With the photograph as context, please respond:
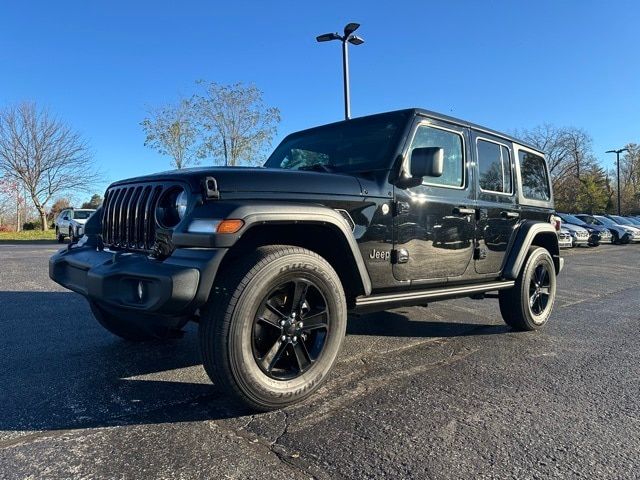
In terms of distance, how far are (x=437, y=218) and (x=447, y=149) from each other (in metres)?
0.68

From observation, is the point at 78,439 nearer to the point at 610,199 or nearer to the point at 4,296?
the point at 4,296

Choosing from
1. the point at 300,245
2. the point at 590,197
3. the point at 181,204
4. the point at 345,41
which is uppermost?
the point at 345,41

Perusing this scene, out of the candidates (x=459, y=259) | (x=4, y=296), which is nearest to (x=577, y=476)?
(x=459, y=259)

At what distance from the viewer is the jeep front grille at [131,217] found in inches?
115

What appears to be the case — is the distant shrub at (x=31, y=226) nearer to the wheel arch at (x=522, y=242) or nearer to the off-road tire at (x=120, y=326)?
the off-road tire at (x=120, y=326)

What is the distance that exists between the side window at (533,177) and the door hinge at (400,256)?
2.09 metres

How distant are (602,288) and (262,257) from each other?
782 cm

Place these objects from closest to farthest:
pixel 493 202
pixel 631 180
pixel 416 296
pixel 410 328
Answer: pixel 416 296 → pixel 493 202 → pixel 410 328 → pixel 631 180

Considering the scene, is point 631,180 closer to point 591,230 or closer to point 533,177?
point 591,230

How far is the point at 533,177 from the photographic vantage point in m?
5.25

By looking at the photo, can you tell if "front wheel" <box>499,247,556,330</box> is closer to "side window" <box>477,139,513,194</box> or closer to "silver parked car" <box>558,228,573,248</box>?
"side window" <box>477,139,513,194</box>

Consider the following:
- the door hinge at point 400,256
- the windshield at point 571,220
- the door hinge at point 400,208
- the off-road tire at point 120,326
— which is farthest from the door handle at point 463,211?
the windshield at point 571,220

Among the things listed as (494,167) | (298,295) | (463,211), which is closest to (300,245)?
(298,295)

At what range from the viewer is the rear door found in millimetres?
4309
